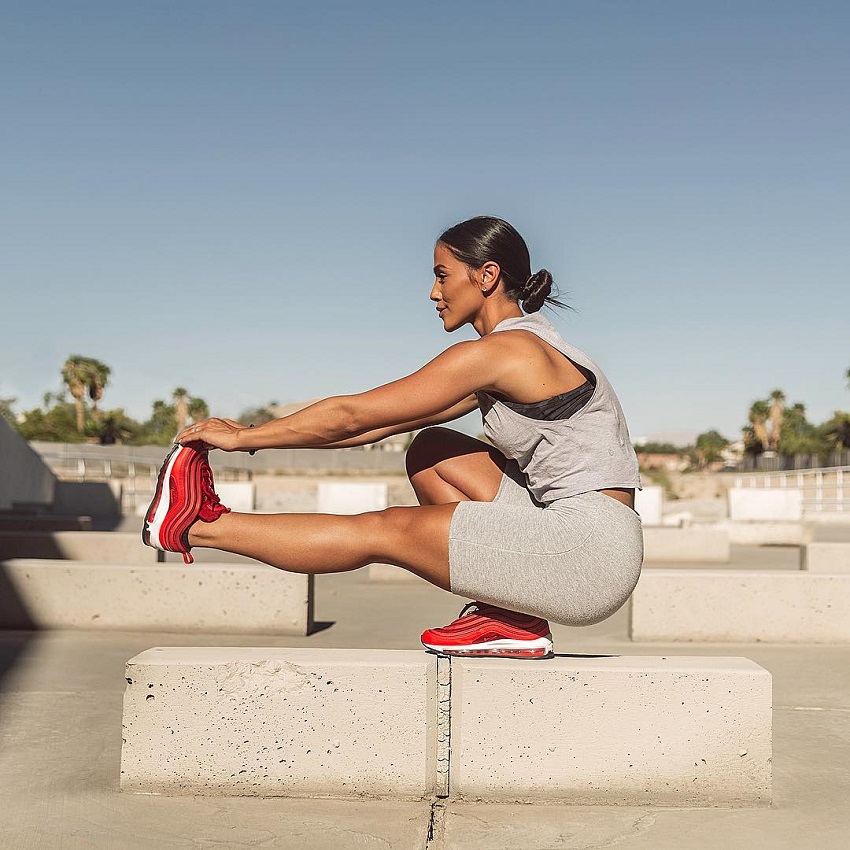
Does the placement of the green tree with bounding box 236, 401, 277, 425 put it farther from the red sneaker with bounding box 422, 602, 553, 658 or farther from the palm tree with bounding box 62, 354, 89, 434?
the palm tree with bounding box 62, 354, 89, 434

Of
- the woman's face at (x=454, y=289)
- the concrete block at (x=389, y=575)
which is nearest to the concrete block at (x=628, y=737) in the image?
the woman's face at (x=454, y=289)

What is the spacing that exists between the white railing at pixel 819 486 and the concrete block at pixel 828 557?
17.5m

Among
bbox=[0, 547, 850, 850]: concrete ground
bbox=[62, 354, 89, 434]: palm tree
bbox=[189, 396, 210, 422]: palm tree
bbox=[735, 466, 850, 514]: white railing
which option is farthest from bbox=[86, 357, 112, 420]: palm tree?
bbox=[0, 547, 850, 850]: concrete ground

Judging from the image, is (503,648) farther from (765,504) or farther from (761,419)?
(761,419)

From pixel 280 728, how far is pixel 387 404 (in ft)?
3.50

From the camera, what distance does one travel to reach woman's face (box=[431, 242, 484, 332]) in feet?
10.3

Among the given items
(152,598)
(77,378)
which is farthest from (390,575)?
(77,378)

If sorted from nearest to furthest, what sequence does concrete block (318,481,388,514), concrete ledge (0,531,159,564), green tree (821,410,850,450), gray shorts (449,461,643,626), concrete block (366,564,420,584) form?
1. gray shorts (449,461,643,626)
2. concrete ledge (0,531,159,564)
3. concrete block (366,564,420,584)
4. concrete block (318,481,388,514)
5. green tree (821,410,850,450)

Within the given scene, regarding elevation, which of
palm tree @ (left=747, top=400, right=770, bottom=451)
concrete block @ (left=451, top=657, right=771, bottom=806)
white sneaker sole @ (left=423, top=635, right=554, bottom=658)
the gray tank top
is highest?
palm tree @ (left=747, top=400, right=770, bottom=451)

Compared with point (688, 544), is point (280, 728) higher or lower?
higher

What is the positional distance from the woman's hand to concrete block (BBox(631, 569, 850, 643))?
13.0 feet

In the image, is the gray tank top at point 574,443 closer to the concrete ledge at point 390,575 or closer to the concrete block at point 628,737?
the concrete block at point 628,737

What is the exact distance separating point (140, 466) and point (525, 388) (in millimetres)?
40684

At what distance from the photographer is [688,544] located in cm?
1165
